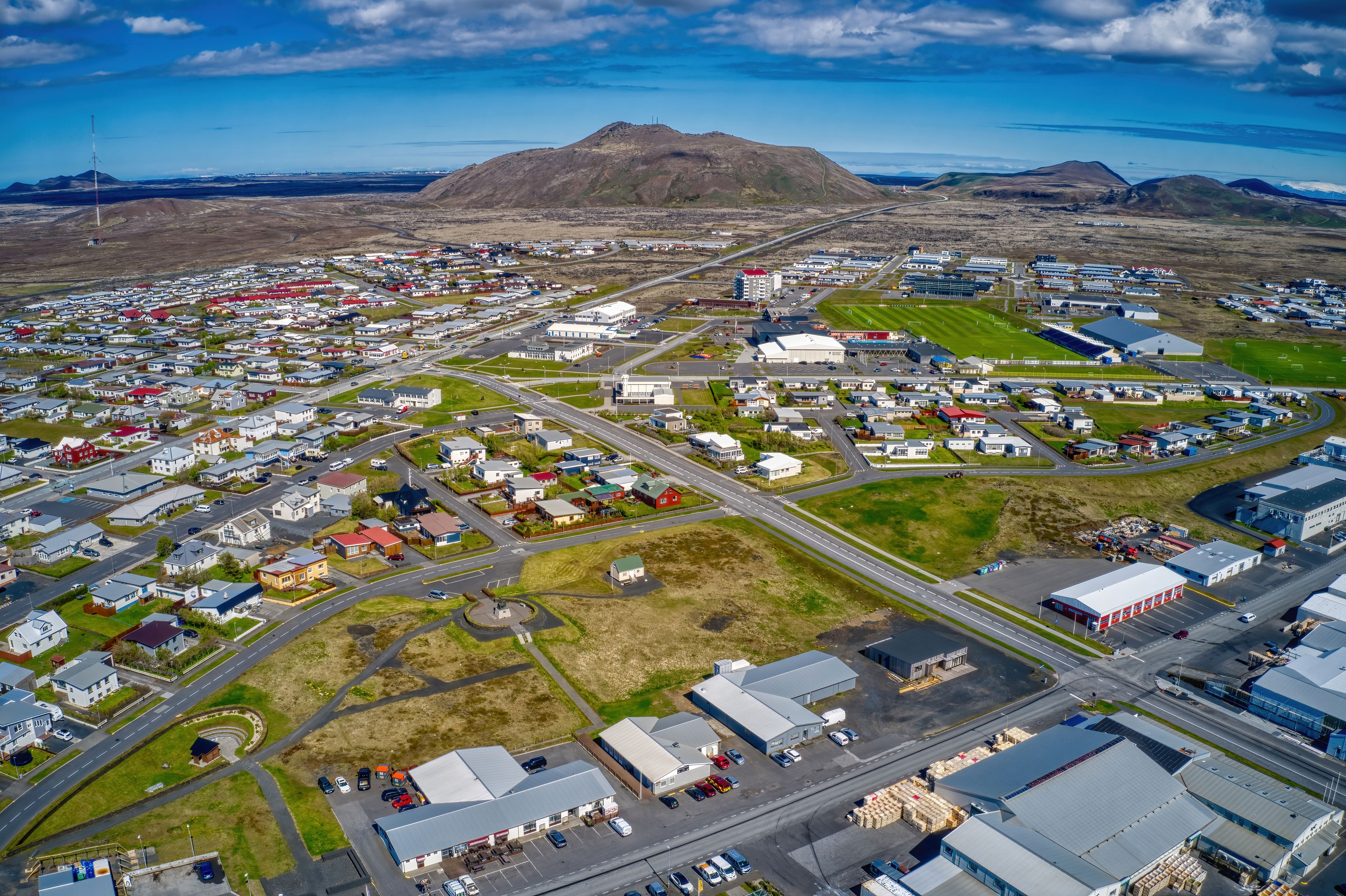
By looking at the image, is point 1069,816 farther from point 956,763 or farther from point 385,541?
point 385,541

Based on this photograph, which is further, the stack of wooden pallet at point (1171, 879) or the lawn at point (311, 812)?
the lawn at point (311, 812)

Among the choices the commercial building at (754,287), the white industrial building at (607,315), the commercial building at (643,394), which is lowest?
the commercial building at (643,394)

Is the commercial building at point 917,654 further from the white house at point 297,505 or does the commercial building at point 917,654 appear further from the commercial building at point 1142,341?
the commercial building at point 1142,341

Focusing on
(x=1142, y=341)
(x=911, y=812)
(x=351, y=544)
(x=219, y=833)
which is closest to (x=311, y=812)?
(x=219, y=833)

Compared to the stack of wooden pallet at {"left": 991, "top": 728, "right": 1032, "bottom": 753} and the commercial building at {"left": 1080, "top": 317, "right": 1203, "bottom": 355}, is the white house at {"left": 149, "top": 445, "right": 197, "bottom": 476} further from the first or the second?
the commercial building at {"left": 1080, "top": 317, "right": 1203, "bottom": 355}

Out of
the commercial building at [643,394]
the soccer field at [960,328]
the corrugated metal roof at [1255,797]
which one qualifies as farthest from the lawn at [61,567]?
the soccer field at [960,328]

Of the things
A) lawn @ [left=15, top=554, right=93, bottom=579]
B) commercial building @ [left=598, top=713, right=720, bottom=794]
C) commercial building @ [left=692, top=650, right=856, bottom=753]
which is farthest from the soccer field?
lawn @ [left=15, top=554, right=93, bottom=579]

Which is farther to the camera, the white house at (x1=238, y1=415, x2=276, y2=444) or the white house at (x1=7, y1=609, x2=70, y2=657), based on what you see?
the white house at (x1=238, y1=415, x2=276, y2=444)
